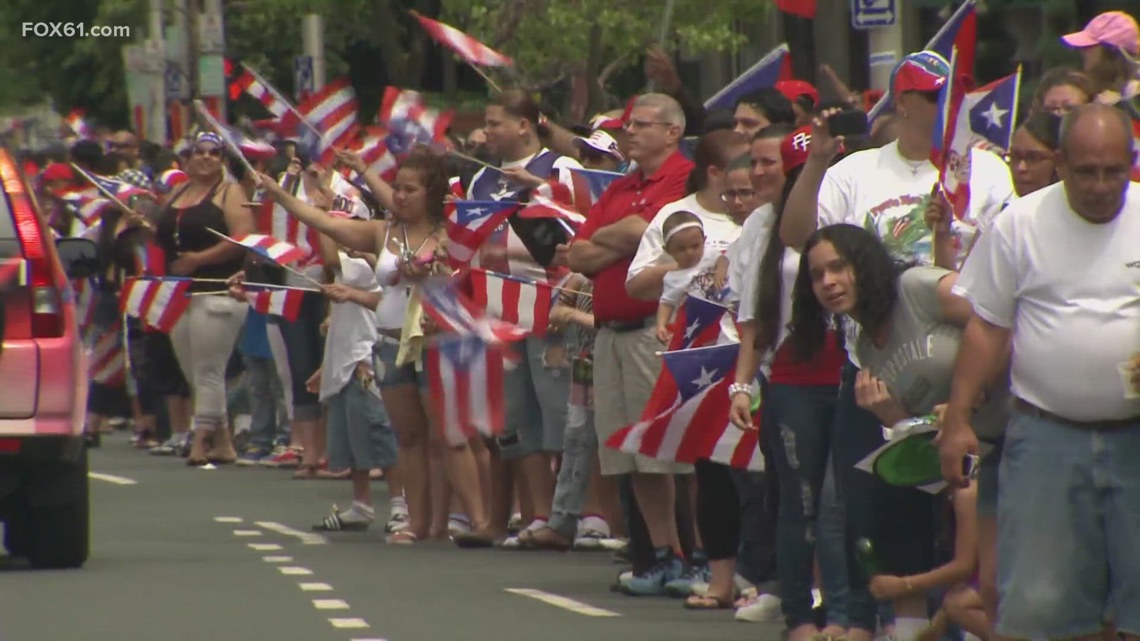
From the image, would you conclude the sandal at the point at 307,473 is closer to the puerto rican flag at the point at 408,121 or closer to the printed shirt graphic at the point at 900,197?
the puerto rican flag at the point at 408,121

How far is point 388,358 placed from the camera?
13.9m

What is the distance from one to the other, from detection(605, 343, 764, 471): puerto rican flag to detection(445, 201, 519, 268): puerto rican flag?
2.24 m

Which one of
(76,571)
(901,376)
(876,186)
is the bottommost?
(76,571)

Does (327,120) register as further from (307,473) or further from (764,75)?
(307,473)

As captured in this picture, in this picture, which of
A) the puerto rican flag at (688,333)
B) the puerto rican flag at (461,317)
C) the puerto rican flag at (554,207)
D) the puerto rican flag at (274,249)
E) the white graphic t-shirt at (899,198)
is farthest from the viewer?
the puerto rican flag at (274,249)

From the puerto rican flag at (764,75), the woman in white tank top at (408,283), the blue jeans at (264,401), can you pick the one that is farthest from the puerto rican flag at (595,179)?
the blue jeans at (264,401)

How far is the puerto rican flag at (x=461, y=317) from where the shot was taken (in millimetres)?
11555

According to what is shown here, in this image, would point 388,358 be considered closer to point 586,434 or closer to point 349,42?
point 586,434

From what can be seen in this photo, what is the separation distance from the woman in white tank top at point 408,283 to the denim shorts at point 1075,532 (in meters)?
6.29

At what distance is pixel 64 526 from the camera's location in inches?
499

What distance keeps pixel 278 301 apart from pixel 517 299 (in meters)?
4.91

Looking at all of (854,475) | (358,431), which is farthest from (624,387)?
(358,431)

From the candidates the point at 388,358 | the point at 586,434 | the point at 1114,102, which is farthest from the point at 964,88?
the point at 388,358

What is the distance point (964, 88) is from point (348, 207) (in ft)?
24.0
